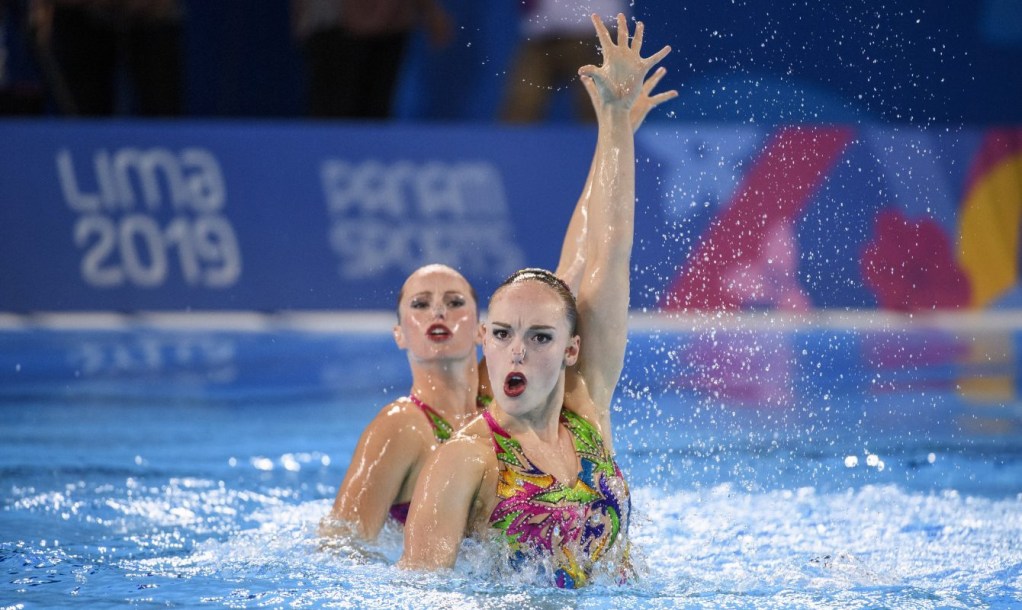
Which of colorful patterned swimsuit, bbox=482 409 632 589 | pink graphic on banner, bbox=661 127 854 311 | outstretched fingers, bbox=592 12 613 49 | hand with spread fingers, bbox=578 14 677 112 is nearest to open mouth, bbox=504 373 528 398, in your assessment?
colorful patterned swimsuit, bbox=482 409 632 589

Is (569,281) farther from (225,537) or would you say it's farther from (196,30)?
(196,30)

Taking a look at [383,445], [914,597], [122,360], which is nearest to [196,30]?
[122,360]

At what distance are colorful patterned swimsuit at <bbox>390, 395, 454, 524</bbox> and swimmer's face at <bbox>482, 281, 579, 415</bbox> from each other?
2.97 ft

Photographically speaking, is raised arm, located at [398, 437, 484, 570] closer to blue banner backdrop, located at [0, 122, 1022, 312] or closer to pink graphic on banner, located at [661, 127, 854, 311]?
blue banner backdrop, located at [0, 122, 1022, 312]

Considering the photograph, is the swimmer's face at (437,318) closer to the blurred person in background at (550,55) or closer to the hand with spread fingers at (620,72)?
the hand with spread fingers at (620,72)

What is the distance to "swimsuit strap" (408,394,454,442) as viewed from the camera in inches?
183

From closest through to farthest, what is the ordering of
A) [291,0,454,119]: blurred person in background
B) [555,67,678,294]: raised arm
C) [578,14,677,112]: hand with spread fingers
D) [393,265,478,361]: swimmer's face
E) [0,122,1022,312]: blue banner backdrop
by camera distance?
1. [578,14,677,112]: hand with spread fingers
2. [555,67,678,294]: raised arm
3. [393,265,478,361]: swimmer's face
4. [0,122,1022,312]: blue banner backdrop
5. [291,0,454,119]: blurred person in background

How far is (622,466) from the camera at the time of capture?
6.49 metres

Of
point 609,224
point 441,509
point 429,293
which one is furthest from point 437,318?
point 441,509

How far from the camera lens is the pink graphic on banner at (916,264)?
10570 millimetres

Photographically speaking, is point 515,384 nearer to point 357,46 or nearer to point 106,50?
point 357,46

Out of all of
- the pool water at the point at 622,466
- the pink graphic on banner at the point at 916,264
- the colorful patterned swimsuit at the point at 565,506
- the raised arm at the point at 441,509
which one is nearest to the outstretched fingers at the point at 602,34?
the colorful patterned swimsuit at the point at 565,506

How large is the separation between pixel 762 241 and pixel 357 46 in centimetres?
365

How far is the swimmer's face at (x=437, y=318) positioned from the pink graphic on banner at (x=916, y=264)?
6.51 m
